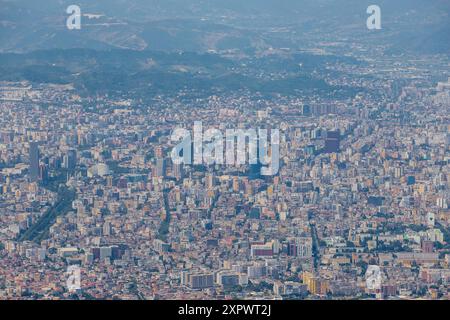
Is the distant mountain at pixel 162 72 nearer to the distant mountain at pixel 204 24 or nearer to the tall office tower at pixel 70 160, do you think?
the distant mountain at pixel 204 24

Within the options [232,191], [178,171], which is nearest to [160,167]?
[178,171]

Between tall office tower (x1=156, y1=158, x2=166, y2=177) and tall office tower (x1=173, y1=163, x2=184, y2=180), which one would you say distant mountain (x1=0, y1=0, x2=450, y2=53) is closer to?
→ tall office tower (x1=156, y1=158, x2=166, y2=177)

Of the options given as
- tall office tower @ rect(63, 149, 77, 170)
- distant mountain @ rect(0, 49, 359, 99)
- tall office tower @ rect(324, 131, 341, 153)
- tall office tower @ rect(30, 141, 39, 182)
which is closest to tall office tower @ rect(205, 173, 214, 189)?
tall office tower @ rect(63, 149, 77, 170)

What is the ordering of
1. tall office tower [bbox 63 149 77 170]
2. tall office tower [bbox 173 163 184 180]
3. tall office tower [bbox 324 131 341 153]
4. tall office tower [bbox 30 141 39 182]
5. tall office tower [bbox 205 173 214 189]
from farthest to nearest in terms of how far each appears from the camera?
tall office tower [bbox 324 131 341 153]
tall office tower [bbox 63 149 77 170]
tall office tower [bbox 30 141 39 182]
tall office tower [bbox 173 163 184 180]
tall office tower [bbox 205 173 214 189]

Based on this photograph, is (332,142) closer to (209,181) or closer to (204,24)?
(209,181)

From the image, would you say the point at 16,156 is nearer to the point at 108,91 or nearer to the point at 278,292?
the point at 108,91
